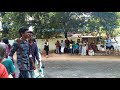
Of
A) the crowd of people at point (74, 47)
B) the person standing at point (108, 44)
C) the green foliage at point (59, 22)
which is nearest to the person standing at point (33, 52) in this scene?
the green foliage at point (59, 22)

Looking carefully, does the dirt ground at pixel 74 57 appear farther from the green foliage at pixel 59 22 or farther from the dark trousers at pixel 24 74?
the dark trousers at pixel 24 74

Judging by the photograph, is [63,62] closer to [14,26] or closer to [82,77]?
[82,77]

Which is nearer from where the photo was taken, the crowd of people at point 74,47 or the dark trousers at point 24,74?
the dark trousers at point 24,74

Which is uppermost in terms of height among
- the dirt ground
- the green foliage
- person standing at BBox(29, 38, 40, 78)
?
the green foliage

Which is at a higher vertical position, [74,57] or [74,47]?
[74,47]

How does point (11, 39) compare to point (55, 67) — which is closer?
point (11, 39)

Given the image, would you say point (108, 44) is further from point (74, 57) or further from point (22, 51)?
point (22, 51)

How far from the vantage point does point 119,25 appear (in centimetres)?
491

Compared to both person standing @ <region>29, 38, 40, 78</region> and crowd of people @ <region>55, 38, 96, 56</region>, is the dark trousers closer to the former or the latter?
person standing @ <region>29, 38, 40, 78</region>

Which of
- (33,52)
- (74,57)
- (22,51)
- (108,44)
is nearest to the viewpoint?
(22,51)


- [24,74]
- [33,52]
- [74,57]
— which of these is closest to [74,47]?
[74,57]

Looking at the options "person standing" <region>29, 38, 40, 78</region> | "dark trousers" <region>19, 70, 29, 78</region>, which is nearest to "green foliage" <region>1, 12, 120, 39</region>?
"person standing" <region>29, 38, 40, 78</region>
